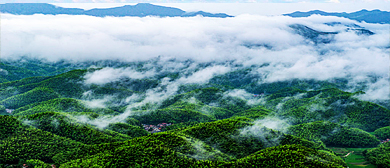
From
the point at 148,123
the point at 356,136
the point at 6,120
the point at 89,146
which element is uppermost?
the point at 6,120

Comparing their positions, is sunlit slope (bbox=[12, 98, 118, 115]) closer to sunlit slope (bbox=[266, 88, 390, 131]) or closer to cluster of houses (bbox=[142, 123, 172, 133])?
cluster of houses (bbox=[142, 123, 172, 133])

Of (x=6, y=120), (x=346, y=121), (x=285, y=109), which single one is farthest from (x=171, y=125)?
(x=346, y=121)

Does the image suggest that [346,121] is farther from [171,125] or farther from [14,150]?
[14,150]

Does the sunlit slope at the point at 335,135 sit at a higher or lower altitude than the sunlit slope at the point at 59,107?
higher

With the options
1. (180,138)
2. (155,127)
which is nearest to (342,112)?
(155,127)

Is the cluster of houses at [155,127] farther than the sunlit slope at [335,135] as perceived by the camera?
Yes

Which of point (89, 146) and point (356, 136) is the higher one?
point (89, 146)

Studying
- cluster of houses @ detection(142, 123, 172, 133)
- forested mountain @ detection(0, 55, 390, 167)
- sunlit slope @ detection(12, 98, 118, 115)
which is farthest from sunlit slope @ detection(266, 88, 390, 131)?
sunlit slope @ detection(12, 98, 118, 115)

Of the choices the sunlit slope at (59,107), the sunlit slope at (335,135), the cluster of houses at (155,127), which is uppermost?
the sunlit slope at (335,135)

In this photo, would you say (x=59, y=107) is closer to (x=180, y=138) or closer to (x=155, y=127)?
(x=155, y=127)

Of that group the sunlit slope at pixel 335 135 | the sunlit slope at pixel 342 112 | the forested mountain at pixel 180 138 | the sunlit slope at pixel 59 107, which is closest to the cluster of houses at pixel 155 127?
the forested mountain at pixel 180 138

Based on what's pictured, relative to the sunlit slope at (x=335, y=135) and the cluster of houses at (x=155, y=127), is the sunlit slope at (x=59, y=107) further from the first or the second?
the sunlit slope at (x=335, y=135)
